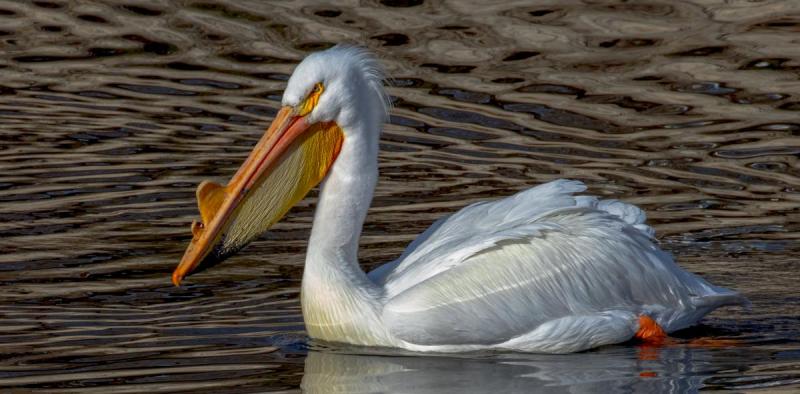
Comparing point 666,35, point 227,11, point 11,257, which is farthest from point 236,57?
point 11,257

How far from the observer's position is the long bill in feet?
18.6

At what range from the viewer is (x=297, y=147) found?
5.82 meters

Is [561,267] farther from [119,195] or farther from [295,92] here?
[119,195]

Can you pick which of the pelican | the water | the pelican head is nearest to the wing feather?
the pelican

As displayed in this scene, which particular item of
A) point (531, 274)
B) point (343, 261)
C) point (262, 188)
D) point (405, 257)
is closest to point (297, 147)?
point (262, 188)

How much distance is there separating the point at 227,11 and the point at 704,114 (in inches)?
137

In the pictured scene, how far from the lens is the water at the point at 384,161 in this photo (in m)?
5.61

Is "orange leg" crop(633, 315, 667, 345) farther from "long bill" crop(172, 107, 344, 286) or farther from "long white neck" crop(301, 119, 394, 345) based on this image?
"long bill" crop(172, 107, 344, 286)

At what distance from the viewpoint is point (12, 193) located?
25.5ft

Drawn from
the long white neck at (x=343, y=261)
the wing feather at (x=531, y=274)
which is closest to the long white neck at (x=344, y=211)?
the long white neck at (x=343, y=261)

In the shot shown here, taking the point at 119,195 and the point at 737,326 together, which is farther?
the point at 119,195

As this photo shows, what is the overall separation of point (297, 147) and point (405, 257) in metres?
0.60

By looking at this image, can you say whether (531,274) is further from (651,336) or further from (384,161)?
(384,161)

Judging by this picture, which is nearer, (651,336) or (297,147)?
(297,147)
